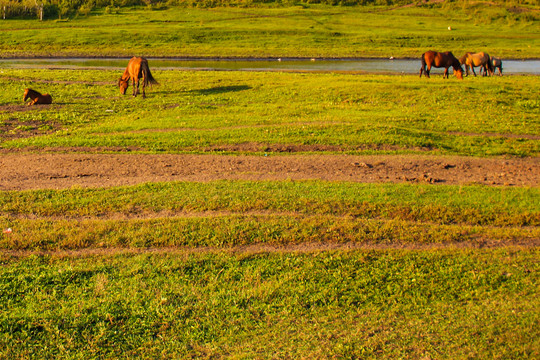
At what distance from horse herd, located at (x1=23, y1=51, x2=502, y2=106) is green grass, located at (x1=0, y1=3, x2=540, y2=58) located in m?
17.1

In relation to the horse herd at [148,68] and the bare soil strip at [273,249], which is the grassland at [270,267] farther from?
the horse herd at [148,68]

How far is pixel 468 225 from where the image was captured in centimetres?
836

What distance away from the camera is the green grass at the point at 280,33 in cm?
5284

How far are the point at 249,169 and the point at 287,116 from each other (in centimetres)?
599

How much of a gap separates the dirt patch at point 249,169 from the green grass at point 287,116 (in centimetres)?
99

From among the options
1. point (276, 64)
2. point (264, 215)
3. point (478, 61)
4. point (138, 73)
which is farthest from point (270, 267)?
point (276, 64)

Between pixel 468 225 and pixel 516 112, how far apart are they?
1150 cm

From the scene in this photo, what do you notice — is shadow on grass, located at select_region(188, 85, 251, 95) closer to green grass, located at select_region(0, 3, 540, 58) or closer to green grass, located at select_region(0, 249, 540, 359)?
green grass, located at select_region(0, 249, 540, 359)

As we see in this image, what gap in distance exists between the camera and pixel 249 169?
11531 mm

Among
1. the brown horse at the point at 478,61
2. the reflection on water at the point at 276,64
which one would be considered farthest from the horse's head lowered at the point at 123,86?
the brown horse at the point at 478,61

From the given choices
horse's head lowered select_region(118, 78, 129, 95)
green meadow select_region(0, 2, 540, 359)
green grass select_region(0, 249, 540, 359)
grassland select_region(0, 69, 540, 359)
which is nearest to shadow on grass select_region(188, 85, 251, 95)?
horse's head lowered select_region(118, 78, 129, 95)

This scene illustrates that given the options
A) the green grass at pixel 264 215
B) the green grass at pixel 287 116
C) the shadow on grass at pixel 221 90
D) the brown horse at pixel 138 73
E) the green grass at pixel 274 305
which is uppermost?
the brown horse at pixel 138 73

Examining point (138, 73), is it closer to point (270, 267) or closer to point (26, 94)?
point (26, 94)

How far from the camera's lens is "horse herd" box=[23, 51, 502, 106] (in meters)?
19.5
